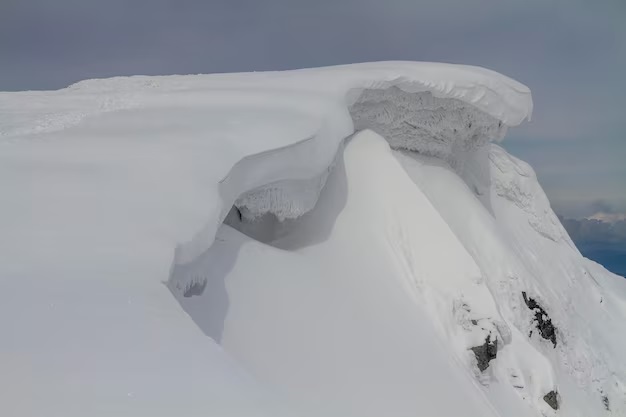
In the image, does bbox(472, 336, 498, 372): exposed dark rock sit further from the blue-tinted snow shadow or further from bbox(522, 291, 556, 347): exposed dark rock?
the blue-tinted snow shadow

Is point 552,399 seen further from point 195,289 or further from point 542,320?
point 195,289

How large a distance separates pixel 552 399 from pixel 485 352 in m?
1.06

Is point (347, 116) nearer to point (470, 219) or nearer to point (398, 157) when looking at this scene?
point (398, 157)

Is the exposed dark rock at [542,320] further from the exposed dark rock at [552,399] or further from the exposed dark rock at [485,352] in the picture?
the exposed dark rock at [485,352]

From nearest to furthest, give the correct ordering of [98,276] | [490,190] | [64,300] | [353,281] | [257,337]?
[64,300] < [98,276] < [257,337] < [353,281] < [490,190]

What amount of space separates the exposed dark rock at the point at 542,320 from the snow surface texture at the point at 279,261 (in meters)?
0.08

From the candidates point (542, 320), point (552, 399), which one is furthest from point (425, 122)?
point (552, 399)

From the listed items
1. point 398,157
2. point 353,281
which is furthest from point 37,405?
point 398,157

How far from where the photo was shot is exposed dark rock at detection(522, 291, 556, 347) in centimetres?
806

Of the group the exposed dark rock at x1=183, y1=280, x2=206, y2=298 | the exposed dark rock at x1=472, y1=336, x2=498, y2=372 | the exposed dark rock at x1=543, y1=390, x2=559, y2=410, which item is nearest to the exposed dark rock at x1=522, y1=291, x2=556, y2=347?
the exposed dark rock at x1=543, y1=390, x2=559, y2=410

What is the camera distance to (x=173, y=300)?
293 centimetres

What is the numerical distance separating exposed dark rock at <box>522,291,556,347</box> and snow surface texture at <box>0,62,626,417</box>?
0.08 metres

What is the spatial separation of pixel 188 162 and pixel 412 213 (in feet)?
12.1

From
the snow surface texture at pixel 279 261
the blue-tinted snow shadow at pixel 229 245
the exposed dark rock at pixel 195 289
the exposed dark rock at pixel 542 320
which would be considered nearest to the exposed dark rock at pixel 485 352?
the snow surface texture at pixel 279 261
